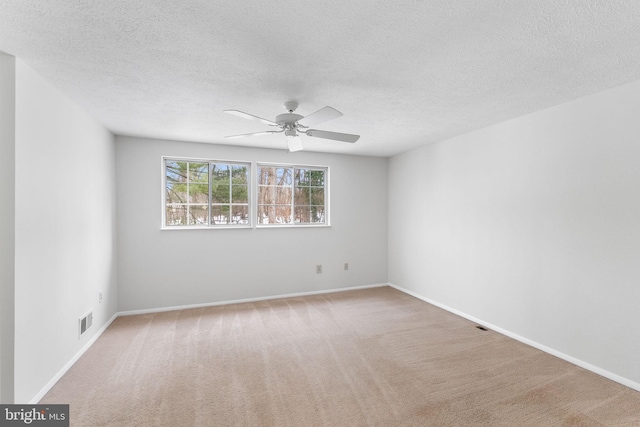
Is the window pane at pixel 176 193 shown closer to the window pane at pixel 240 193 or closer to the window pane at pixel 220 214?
the window pane at pixel 220 214

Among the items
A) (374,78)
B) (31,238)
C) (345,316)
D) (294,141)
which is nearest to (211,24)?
(374,78)

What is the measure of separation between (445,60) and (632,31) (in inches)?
37.5

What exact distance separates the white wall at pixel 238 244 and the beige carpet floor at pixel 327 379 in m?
0.62

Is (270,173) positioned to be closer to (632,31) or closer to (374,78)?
(374,78)

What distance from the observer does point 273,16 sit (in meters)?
1.46

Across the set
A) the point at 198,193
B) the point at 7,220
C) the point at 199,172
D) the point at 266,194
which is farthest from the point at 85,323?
the point at 266,194

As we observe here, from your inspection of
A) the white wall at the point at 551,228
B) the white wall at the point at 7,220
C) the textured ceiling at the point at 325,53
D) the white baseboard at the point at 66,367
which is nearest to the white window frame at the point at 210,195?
the textured ceiling at the point at 325,53

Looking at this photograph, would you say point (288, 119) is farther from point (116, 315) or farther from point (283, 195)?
point (116, 315)

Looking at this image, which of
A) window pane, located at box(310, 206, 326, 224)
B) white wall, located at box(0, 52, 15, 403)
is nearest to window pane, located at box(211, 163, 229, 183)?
window pane, located at box(310, 206, 326, 224)

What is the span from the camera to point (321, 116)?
221 cm

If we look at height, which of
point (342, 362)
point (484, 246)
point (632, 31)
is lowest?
point (342, 362)

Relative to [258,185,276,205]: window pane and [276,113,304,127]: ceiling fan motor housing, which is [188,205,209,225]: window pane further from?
[276,113,304,127]: ceiling fan motor housing

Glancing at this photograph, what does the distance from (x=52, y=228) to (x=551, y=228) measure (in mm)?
Result: 4401

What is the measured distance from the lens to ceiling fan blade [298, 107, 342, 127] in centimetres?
208
